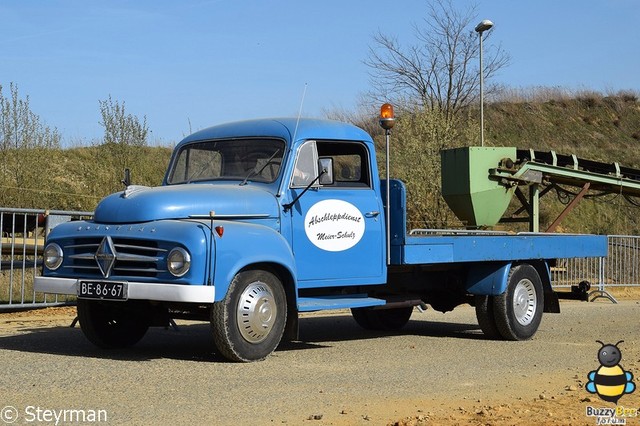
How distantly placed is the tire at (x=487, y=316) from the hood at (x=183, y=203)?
350 centimetres

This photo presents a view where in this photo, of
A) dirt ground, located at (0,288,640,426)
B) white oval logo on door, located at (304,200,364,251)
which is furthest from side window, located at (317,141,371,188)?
dirt ground, located at (0,288,640,426)

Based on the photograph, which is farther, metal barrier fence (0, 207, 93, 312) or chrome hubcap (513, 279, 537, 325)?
metal barrier fence (0, 207, 93, 312)

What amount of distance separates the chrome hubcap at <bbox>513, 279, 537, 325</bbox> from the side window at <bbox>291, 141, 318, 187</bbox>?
334 cm

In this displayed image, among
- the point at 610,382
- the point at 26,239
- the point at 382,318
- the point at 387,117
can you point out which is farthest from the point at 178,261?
the point at 26,239

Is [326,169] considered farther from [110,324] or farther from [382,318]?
[382,318]

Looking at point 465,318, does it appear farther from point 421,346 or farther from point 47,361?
point 47,361

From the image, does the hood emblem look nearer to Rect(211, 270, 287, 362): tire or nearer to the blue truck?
the blue truck

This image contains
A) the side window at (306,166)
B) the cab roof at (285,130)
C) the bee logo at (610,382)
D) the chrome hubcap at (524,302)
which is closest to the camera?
the bee logo at (610,382)

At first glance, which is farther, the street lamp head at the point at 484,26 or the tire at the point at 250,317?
the street lamp head at the point at 484,26

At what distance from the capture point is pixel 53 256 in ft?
30.8

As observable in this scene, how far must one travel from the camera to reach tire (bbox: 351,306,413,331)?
12.7m

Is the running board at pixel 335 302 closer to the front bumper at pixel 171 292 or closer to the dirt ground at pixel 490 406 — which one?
the front bumper at pixel 171 292

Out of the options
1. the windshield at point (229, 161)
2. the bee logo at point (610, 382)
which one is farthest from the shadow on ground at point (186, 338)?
the bee logo at point (610, 382)

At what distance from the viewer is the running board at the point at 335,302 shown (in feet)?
31.0
